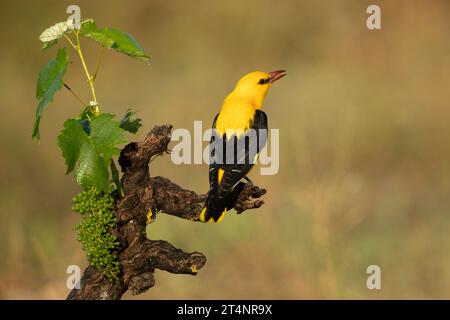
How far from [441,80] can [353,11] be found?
159 cm

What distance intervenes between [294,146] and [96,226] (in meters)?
4.45

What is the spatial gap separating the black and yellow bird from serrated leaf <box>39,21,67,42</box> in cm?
116

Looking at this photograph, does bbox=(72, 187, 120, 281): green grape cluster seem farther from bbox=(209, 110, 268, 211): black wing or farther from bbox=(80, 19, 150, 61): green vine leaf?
bbox=(209, 110, 268, 211): black wing

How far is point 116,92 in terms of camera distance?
1162 cm

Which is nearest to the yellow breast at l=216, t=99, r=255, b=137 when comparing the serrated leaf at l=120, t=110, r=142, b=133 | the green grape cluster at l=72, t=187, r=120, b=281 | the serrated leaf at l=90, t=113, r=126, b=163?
the serrated leaf at l=120, t=110, r=142, b=133

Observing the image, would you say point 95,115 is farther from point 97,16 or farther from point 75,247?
point 97,16

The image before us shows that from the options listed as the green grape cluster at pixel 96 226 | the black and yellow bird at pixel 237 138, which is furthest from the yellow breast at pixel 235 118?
the green grape cluster at pixel 96 226

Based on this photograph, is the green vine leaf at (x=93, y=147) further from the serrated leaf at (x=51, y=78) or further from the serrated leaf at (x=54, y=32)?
the serrated leaf at (x=54, y=32)

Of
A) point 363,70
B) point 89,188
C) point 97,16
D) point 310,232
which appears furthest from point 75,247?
point 89,188

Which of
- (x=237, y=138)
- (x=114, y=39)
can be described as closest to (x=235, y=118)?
(x=237, y=138)

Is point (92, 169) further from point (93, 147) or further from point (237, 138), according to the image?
point (237, 138)

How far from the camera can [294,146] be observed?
864 centimetres

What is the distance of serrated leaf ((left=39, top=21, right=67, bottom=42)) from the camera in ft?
14.1

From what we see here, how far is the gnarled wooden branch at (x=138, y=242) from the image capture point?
4.51 metres
